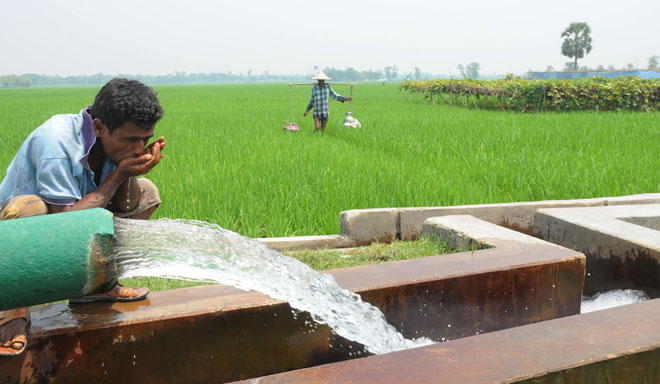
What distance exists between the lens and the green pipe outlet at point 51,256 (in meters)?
1.29

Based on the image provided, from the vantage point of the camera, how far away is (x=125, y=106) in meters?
1.72

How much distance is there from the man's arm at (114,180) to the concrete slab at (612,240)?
2.12 m

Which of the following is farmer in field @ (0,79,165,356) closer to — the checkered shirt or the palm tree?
the checkered shirt

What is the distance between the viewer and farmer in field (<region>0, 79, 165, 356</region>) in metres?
1.70

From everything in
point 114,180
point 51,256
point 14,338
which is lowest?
point 14,338

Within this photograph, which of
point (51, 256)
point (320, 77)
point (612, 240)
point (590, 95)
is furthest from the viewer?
point (590, 95)

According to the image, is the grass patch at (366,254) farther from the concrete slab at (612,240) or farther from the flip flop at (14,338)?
the flip flop at (14,338)

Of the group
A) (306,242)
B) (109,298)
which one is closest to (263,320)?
(109,298)

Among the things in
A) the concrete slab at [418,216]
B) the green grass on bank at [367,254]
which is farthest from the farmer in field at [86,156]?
the concrete slab at [418,216]

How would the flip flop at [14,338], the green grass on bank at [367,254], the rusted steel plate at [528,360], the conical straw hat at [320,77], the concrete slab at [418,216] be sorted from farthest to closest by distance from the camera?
1. the conical straw hat at [320,77]
2. the concrete slab at [418,216]
3. the green grass on bank at [367,254]
4. the flip flop at [14,338]
5. the rusted steel plate at [528,360]

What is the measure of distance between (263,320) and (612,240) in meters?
1.75

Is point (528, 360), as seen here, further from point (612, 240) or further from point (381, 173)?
point (381, 173)

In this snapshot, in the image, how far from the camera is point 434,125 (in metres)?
8.71

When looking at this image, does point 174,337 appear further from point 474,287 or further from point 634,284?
point 634,284
